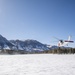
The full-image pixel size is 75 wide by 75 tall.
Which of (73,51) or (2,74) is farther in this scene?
(73,51)

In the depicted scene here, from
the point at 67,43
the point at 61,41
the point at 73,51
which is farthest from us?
the point at 73,51

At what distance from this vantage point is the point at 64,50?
17062 centimetres

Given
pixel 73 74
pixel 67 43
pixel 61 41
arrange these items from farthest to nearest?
pixel 61 41 → pixel 67 43 → pixel 73 74

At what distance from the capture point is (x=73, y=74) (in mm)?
16422

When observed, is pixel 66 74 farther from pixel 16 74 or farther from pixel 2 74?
pixel 2 74

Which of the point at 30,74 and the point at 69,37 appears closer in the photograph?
the point at 30,74

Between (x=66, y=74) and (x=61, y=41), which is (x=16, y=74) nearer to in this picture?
(x=66, y=74)

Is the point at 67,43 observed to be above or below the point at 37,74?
above

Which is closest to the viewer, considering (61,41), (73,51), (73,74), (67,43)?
(73,74)

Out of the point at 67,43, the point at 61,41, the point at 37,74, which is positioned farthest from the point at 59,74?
the point at 61,41

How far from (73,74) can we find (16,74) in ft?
19.7

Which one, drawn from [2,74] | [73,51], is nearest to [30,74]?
[2,74]

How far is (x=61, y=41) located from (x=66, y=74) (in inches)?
3322

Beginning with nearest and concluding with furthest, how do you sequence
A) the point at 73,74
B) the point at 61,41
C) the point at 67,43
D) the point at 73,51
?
the point at 73,74 → the point at 67,43 → the point at 61,41 → the point at 73,51
